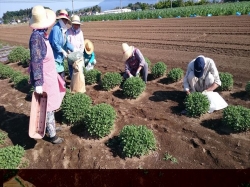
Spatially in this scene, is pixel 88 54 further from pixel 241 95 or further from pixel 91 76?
pixel 241 95

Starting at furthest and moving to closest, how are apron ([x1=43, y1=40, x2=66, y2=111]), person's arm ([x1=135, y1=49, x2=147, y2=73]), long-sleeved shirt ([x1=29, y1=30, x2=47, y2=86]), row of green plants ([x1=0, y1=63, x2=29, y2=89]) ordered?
row of green plants ([x1=0, y1=63, x2=29, y2=89]), person's arm ([x1=135, y1=49, x2=147, y2=73]), apron ([x1=43, y1=40, x2=66, y2=111]), long-sleeved shirt ([x1=29, y1=30, x2=47, y2=86])

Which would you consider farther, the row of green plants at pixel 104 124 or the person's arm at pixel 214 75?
the person's arm at pixel 214 75

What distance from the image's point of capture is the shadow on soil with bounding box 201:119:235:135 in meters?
4.20

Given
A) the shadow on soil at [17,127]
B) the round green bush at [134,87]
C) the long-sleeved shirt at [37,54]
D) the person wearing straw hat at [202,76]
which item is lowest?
the shadow on soil at [17,127]

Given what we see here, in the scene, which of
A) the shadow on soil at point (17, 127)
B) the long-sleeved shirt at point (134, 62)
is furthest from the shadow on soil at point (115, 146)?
the long-sleeved shirt at point (134, 62)

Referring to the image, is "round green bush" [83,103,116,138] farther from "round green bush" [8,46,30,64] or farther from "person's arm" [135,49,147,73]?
"round green bush" [8,46,30,64]

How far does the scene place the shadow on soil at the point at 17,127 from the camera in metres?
4.41

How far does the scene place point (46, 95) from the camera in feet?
12.4

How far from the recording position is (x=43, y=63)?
3742 millimetres

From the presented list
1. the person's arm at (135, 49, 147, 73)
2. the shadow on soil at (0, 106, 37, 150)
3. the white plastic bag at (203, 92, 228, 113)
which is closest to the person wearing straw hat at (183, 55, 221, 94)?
the white plastic bag at (203, 92, 228, 113)

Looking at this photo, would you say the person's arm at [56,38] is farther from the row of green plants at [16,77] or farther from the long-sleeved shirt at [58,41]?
the row of green plants at [16,77]

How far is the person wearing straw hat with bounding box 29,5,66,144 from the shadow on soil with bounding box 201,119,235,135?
105 inches

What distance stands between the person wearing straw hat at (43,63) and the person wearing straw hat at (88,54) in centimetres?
271
